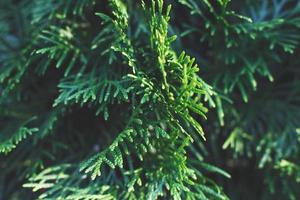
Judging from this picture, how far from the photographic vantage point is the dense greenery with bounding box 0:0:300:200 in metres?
1.05

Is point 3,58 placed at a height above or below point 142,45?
above

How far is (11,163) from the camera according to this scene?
134 cm

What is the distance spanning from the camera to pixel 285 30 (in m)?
1.28

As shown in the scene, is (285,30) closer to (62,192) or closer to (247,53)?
(247,53)

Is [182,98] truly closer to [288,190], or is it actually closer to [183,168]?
[183,168]

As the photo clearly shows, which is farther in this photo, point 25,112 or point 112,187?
point 25,112

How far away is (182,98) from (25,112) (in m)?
0.54

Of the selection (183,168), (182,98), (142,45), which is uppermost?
(142,45)

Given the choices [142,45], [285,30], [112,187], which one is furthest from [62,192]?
[285,30]

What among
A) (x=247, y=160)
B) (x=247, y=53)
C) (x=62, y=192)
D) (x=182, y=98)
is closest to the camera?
(x=182, y=98)

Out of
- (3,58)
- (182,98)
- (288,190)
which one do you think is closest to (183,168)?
(182,98)

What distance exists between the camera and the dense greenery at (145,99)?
1.05m

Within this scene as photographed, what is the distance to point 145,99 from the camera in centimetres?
99

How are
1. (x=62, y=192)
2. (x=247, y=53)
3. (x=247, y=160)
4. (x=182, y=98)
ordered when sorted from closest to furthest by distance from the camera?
(x=182, y=98) → (x=62, y=192) → (x=247, y=53) → (x=247, y=160)
